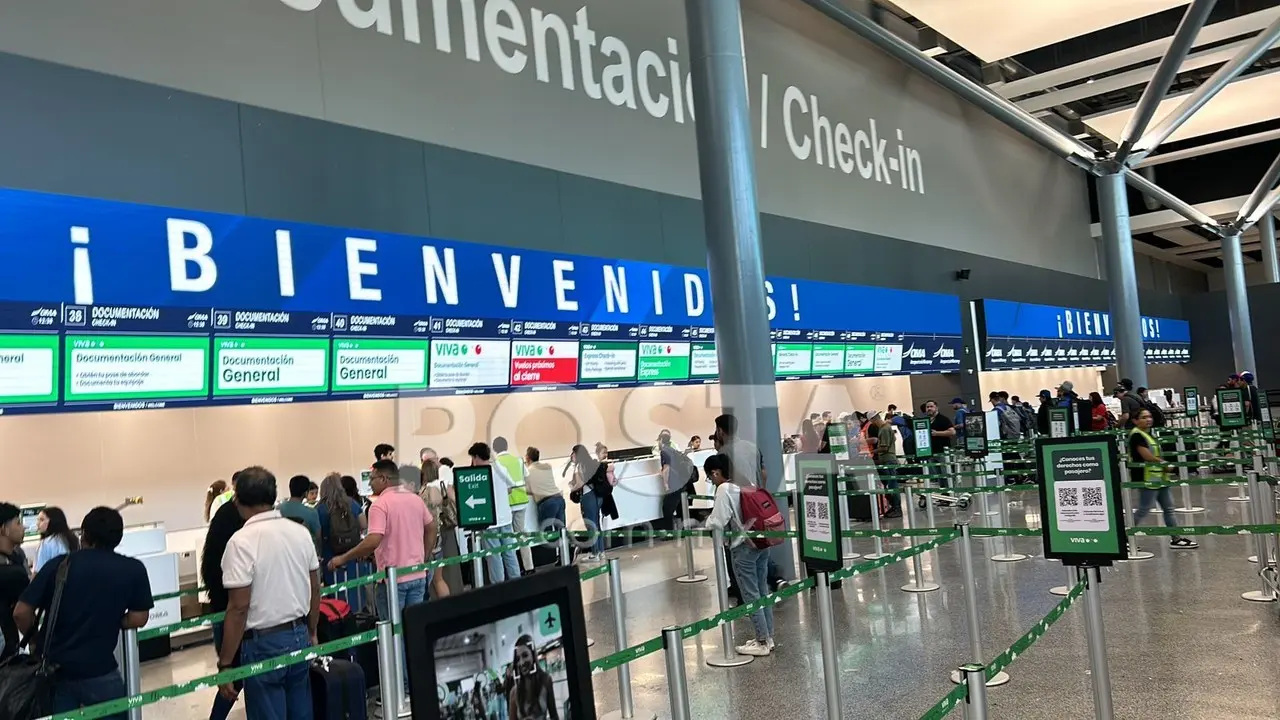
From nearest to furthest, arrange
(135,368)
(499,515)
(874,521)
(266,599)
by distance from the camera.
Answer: (266,599) < (135,368) < (499,515) < (874,521)

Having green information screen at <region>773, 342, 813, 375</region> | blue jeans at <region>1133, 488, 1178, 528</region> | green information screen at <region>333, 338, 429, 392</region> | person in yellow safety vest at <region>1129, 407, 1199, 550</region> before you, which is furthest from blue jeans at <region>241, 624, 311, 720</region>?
green information screen at <region>773, 342, 813, 375</region>

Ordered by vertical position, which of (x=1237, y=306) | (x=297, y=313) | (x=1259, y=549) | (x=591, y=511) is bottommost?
(x=1259, y=549)

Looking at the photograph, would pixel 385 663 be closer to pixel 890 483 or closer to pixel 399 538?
pixel 399 538

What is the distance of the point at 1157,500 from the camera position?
966 centimetres

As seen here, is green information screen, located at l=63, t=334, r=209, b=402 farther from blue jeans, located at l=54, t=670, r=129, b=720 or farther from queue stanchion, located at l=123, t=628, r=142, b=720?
blue jeans, located at l=54, t=670, r=129, b=720

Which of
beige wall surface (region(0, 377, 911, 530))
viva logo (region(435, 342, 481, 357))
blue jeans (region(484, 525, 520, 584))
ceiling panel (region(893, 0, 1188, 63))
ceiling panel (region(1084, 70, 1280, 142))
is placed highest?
ceiling panel (region(893, 0, 1188, 63))

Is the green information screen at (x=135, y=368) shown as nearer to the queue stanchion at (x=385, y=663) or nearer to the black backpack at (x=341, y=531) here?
the black backpack at (x=341, y=531)

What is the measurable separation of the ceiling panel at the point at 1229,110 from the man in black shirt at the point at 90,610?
21444mm

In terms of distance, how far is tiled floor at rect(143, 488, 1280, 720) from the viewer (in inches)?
191

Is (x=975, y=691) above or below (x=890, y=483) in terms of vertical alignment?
above

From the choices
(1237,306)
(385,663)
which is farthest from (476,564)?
(1237,306)

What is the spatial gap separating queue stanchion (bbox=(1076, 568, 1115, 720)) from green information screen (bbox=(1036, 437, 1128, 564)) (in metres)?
0.13

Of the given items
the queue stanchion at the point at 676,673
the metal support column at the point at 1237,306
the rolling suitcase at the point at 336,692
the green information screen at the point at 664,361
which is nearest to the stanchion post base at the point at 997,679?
the queue stanchion at the point at 676,673

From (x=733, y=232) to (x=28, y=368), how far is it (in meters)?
5.61
